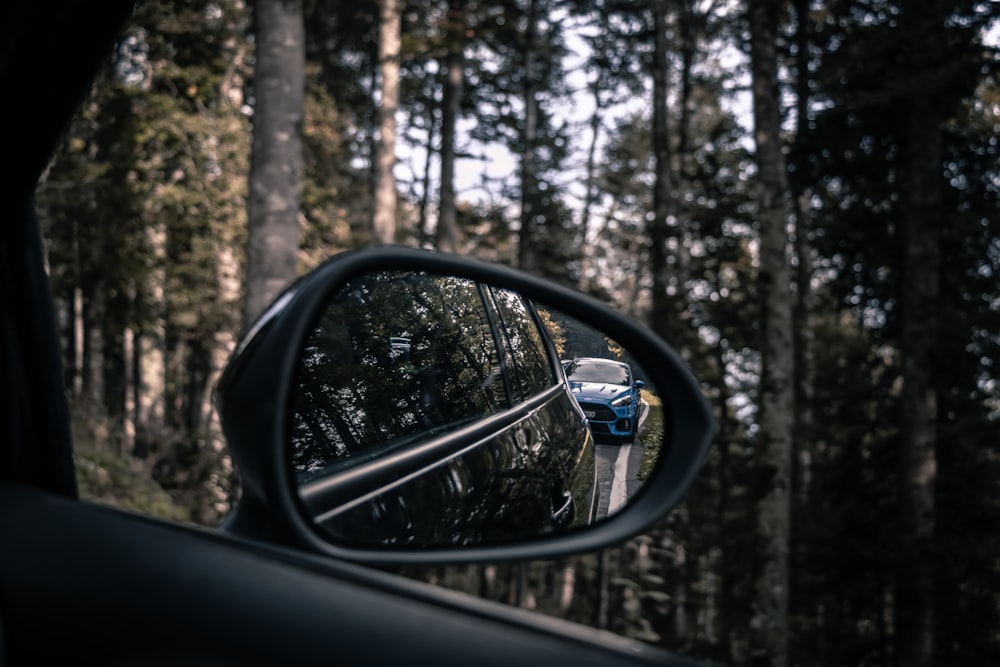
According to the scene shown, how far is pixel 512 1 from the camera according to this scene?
800 inches

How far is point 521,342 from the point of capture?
1.61 meters

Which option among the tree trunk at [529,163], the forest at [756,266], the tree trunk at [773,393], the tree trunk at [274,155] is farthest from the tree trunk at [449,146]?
the tree trunk at [274,155]

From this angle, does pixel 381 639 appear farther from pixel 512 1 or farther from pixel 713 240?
pixel 512 1

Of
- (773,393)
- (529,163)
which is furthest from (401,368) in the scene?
(529,163)

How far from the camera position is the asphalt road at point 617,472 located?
1.41 m

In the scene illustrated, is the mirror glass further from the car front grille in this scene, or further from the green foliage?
the green foliage

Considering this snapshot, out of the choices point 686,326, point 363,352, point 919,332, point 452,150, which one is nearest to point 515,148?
point 452,150

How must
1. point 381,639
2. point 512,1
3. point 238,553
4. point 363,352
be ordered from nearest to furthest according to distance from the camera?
point 381,639
point 238,553
point 363,352
point 512,1

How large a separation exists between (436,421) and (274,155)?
6.65 metres

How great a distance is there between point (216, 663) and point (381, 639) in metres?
0.22

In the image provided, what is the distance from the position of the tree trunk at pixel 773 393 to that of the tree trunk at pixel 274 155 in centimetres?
614

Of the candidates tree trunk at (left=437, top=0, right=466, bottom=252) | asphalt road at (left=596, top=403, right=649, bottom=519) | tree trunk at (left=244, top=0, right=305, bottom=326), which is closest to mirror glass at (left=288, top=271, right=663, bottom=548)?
asphalt road at (left=596, top=403, right=649, bottom=519)

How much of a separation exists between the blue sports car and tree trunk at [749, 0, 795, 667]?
33.0 ft

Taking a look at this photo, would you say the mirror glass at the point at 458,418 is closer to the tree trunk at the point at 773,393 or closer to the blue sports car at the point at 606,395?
the blue sports car at the point at 606,395
